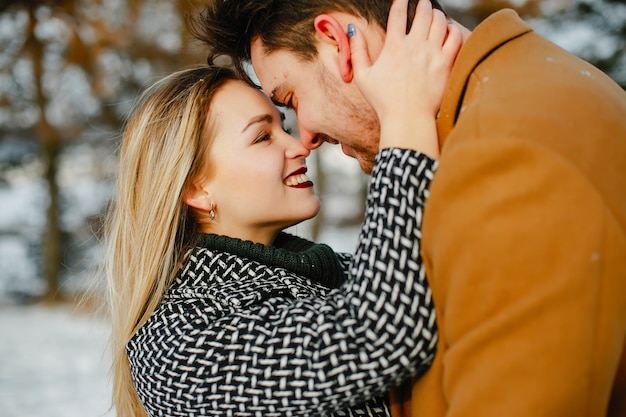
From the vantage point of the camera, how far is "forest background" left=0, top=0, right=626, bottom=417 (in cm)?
1120

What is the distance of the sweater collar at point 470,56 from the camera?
1.65 metres

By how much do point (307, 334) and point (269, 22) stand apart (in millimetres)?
1022

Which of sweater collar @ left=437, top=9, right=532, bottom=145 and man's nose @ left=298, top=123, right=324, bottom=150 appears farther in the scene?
man's nose @ left=298, top=123, right=324, bottom=150

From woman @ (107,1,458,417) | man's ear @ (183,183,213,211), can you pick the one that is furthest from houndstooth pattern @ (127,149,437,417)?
man's ear @ (183,183,213,211)

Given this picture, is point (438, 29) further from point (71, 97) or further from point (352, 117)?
point (71, 97)

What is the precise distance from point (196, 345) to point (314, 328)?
39 cm

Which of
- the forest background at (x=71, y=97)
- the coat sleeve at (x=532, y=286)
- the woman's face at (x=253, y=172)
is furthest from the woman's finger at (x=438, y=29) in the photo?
the forest background at (x=71, y=97)

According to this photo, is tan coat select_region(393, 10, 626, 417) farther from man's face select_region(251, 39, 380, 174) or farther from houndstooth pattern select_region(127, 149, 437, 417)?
man's face select_region(251, 39, 380, 174)

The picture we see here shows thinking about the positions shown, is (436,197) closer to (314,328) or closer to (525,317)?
(525,317)

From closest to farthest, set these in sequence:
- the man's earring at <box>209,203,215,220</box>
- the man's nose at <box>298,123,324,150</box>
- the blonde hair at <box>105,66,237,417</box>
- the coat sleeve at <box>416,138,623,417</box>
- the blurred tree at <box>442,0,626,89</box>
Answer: the coat sleeve at <box>416,138,623,417</box> < the man's nose at <box>298,123,324,150</box> < the blonde hair at <box>105,66,237,417</box> < the man's earring at <box>209,203,215,220</box> < the blurred tree at <box>442,0,626,89</box>

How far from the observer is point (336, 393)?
66.7 inches

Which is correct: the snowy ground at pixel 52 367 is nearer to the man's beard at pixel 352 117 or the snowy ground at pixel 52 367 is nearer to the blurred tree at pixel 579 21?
the man's beard at pixel 352 117

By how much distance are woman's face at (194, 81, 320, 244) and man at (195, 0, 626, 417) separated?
0.99m

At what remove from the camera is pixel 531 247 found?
1.26m
